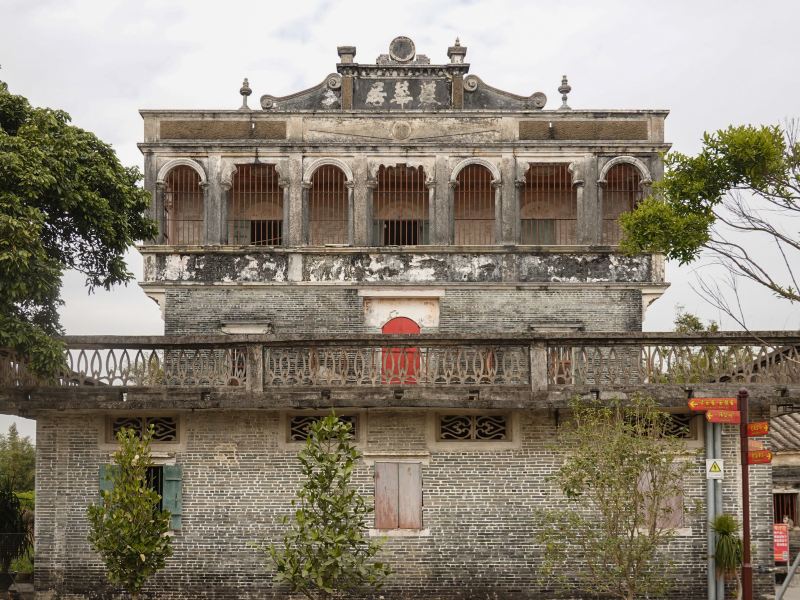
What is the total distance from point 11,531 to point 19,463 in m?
16.4

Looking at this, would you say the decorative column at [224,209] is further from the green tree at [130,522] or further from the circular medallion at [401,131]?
the green tree at [130,522]

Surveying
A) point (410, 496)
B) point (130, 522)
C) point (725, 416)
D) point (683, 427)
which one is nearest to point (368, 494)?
point (410, 496)

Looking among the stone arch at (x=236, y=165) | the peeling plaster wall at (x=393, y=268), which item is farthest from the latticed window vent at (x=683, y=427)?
the stone arch at (x=236, y=165)

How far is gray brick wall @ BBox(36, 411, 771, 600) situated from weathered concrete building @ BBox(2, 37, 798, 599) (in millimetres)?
34

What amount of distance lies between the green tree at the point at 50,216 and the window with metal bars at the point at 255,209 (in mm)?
6933

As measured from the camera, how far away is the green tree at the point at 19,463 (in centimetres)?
3475

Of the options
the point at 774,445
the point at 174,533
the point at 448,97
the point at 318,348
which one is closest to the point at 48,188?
the point at 318,348

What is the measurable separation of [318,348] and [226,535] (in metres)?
3.49

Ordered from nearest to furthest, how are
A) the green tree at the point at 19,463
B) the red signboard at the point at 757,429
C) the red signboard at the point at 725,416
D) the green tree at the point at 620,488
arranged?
the green tree at the point at 620,488, the red signboard at the point at 757,429, the red signboard at the point at 725,416, the green tree at the point at 19,463

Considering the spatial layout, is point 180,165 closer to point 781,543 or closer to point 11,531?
point 11,531

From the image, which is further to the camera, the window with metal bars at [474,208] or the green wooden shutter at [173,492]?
the window with metal bars at [474,208]

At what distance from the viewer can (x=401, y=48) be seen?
2594cm

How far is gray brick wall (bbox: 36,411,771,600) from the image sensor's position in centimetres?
1739

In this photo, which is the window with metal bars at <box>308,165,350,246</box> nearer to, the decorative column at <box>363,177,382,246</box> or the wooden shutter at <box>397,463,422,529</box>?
the decorative column at <box>363,177,382,246</box>
